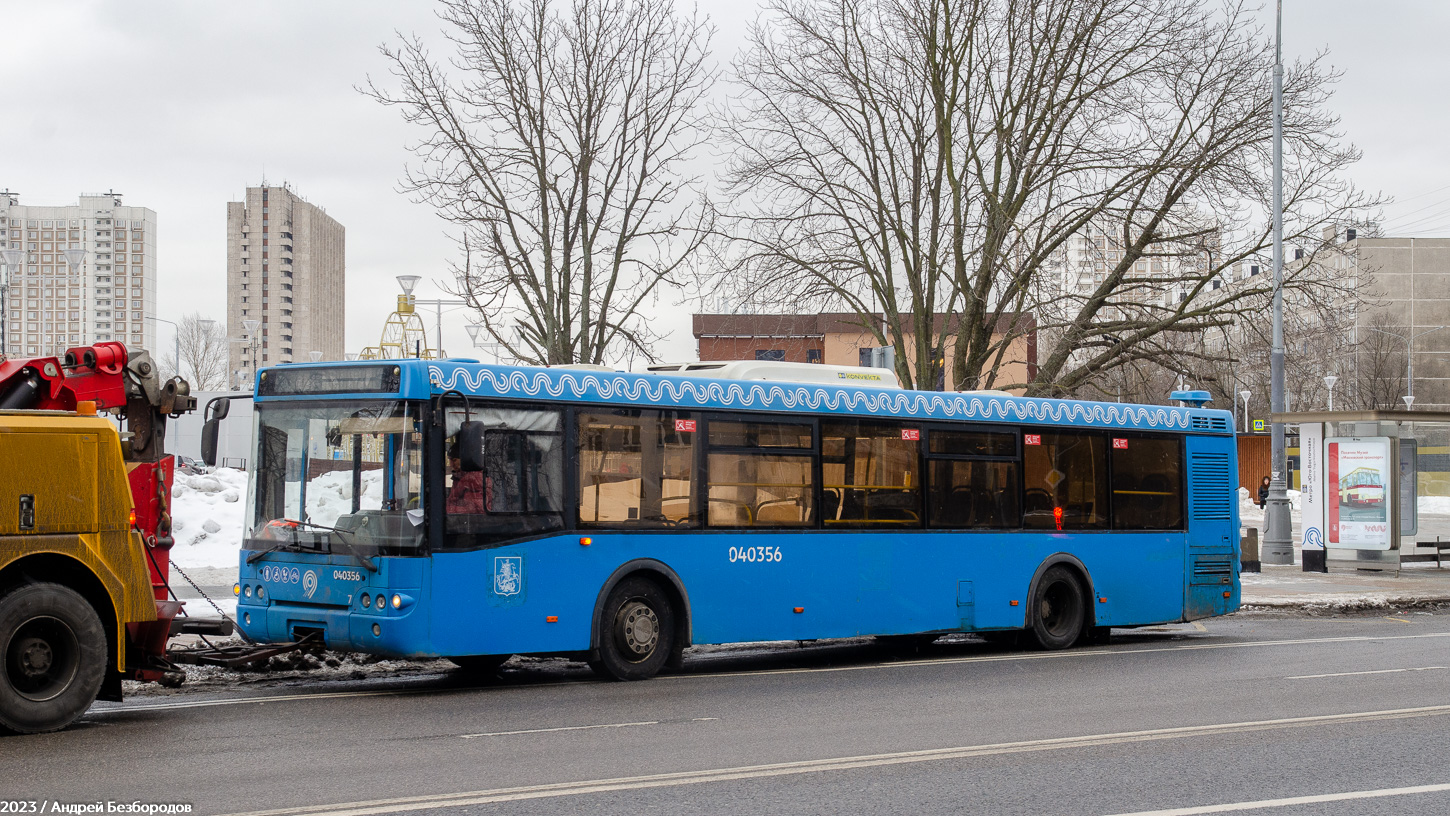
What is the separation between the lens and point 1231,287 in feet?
94.6

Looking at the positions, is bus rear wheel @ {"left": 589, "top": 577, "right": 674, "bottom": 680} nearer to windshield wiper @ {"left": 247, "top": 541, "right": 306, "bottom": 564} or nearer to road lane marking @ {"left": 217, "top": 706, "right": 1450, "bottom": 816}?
windshield wiper @ {"left": 247, "top": 541, "right": 306, "bottom": 564}

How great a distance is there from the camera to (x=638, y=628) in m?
12.2

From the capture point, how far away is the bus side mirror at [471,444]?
418 inches

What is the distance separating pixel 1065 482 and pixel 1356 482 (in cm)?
1358

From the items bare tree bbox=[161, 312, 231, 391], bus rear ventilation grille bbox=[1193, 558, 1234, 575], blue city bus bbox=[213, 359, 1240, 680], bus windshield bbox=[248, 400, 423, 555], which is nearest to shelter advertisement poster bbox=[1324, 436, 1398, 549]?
bus rear ventilation grille bbox=[1193, 558, 1234, 575]

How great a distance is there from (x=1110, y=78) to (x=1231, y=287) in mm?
5210

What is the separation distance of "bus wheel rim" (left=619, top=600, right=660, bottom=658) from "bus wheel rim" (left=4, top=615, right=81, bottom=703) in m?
4.65

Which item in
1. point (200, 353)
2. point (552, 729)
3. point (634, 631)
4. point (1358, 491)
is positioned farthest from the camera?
point (200, 353)

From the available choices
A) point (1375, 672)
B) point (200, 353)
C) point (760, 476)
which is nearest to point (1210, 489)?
point (1375, 672)

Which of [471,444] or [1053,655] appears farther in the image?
[1053,655]

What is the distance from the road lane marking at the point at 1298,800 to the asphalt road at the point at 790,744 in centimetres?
2

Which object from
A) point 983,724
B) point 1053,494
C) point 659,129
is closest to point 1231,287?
point 659,129

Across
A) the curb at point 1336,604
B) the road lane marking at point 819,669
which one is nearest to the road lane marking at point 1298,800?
the road lane marking at point 819,669

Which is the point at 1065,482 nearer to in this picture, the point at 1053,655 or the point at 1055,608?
the point at 1055,608
